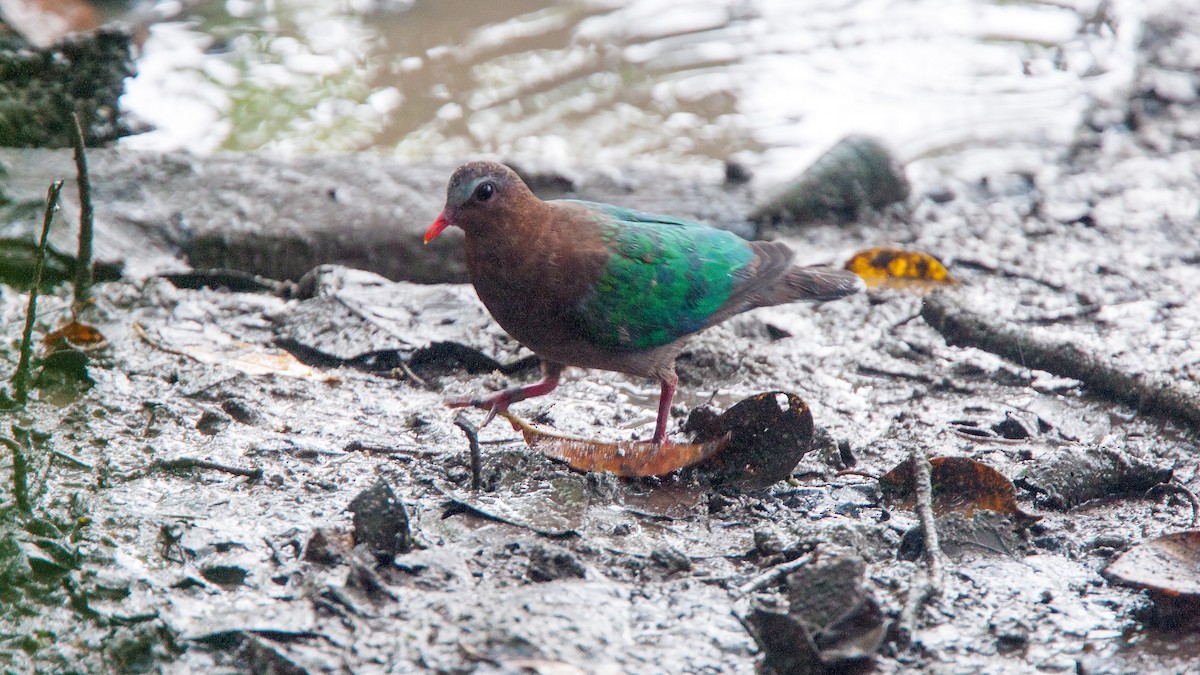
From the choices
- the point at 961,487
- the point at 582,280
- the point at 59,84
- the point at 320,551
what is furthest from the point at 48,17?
the point at 961,487

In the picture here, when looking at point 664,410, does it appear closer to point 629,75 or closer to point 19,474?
point 19,474

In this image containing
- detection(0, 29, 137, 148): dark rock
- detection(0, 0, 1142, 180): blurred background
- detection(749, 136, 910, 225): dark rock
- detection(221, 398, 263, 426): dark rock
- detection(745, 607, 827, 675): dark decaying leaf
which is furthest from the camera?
detection(0, 0, 1142, 180): blurred background

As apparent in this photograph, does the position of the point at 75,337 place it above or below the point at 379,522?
above

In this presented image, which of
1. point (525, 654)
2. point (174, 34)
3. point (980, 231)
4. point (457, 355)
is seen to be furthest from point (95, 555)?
point (174, 34)

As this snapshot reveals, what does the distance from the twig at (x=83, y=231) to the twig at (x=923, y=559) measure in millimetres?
3271

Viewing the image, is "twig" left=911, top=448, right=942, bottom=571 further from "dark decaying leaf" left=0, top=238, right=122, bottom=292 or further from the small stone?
"dark decaying leaf" left=0, top=238, right=122, bottom=292

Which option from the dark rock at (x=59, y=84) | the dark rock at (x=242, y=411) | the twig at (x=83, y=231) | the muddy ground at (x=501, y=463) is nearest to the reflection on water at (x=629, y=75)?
the dark rock at (x=59, y=84)

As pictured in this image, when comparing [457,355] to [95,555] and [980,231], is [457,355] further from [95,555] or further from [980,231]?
[980,231]

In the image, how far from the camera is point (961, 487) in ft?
12.3

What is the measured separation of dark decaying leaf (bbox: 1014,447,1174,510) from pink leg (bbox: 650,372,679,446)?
49.4 inches

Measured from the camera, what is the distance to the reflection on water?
8.33m

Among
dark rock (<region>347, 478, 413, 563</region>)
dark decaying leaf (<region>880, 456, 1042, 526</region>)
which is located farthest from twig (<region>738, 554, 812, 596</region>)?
dark rock (<region>347, 478, 413, 563</region>)

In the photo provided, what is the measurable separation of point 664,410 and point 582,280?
588 millimetres

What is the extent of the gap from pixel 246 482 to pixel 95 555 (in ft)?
1.98
